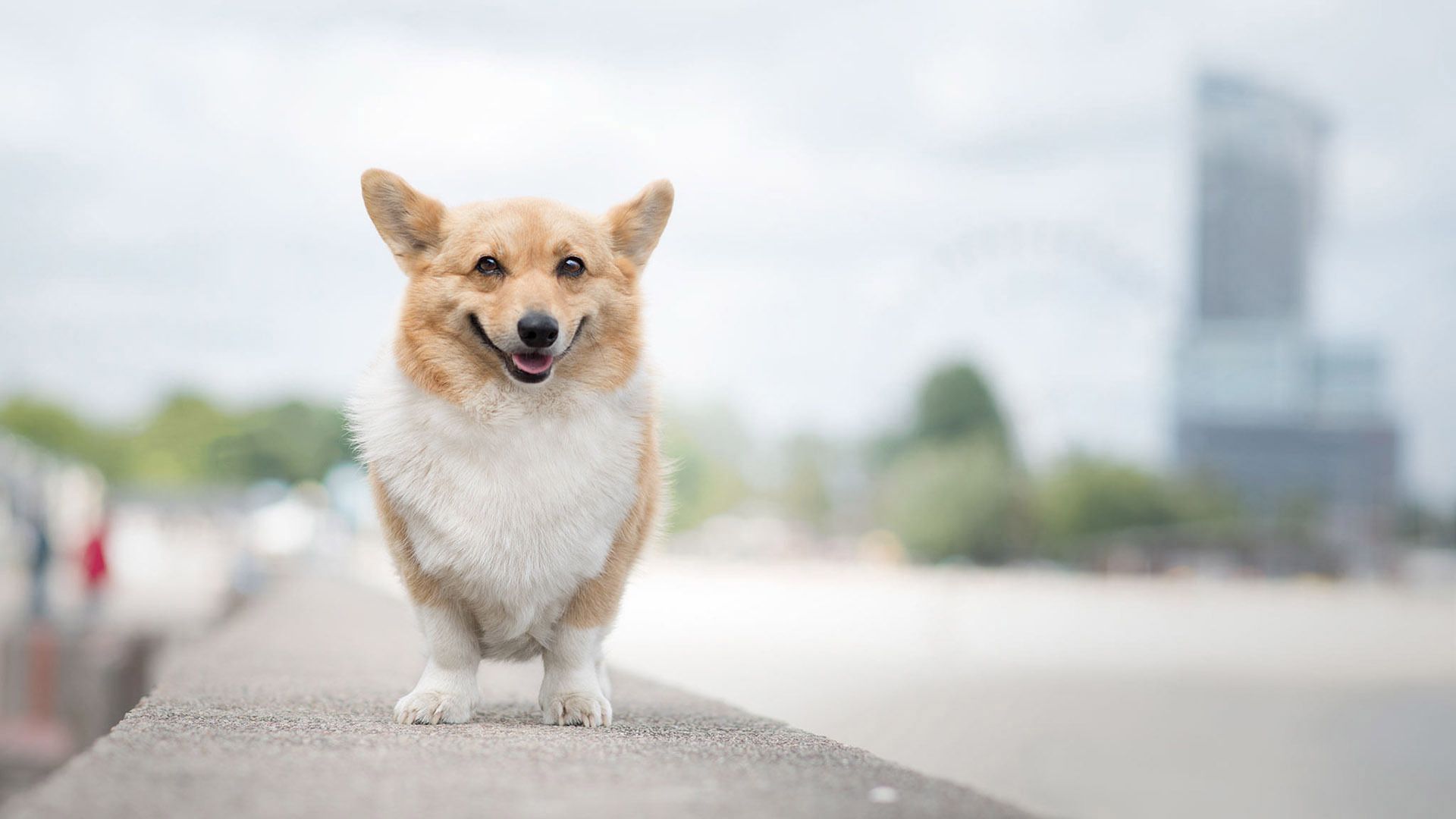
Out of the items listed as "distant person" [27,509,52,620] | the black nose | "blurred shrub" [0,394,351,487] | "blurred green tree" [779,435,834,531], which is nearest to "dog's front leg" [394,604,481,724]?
the black nose

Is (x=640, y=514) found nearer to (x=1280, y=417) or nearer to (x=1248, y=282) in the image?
(x=1280, y=417)

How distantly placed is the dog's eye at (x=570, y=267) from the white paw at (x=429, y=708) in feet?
4.36

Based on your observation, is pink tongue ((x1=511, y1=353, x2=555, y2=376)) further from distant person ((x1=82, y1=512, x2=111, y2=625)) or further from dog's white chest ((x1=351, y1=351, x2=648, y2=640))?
distant person ((x1=82, y1=512, x2=111, y2=625))

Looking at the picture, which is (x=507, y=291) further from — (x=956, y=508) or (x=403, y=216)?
(x=956, y=508)

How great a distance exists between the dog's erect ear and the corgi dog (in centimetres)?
2

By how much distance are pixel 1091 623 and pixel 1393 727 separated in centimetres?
1211

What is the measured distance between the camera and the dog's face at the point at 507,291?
13.3 feet

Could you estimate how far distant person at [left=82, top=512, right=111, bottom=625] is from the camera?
701 inches

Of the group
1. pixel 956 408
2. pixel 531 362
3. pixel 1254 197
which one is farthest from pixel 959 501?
pixel 1254 197

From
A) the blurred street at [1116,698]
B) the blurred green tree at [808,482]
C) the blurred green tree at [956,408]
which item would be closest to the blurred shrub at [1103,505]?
the blurred green tree at [956,408]

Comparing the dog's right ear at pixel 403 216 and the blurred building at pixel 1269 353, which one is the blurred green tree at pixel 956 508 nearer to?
the blurred building at pixel 1269 353

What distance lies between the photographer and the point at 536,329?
12.9 feet

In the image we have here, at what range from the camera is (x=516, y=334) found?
13.0 feet

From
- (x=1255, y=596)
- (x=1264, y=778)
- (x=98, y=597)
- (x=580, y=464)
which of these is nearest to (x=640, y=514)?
(x=580, y=464)
